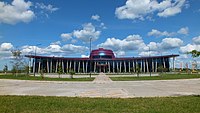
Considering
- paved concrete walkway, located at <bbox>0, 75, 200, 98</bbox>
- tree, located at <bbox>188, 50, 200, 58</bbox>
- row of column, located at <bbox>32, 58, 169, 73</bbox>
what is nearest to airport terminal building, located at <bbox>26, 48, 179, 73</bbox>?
row of column, located at <bbox>32, 58, 169, 73</bbox>

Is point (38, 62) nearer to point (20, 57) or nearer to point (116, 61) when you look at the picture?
point (116, 61)

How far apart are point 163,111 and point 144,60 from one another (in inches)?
4560

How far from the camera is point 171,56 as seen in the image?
10994 centimetres

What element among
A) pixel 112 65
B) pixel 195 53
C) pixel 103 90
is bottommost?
pixel 103 90

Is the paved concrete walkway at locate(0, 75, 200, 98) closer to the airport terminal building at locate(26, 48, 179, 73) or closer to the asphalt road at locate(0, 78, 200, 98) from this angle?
the asphalt road at locate(0, 78, 200, 98)

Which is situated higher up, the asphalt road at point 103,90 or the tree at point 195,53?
the tree at point 195,53

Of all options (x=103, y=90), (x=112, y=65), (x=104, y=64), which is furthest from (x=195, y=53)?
(x=112, y=65)

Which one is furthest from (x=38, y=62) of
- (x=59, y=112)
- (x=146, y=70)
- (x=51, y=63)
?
(x=59, y=112)

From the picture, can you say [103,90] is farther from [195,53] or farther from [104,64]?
[104,64]

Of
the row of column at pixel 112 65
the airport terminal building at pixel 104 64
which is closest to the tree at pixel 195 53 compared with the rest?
the airport terminal building at pixel 104 64

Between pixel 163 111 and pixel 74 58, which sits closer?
pixel 163 111

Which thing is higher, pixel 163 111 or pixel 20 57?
pixel 20 57

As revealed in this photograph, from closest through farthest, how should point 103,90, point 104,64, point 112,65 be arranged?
point 103,90
point 104,64
point 112,65

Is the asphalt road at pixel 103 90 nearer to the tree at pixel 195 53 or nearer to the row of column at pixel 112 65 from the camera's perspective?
the tree at pixel 195 53
